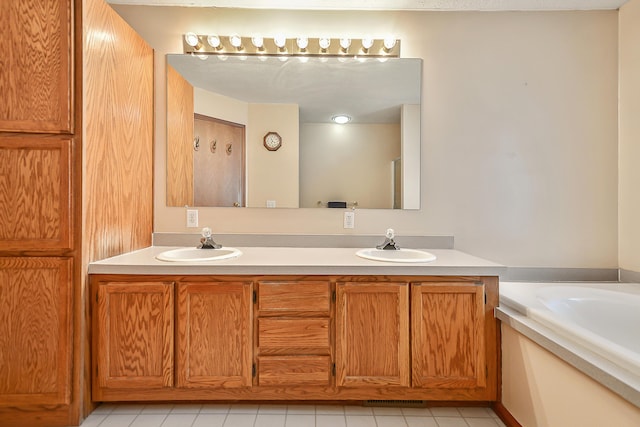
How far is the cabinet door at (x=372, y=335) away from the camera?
161 cm

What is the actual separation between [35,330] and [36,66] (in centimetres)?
126

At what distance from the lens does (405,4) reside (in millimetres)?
2127

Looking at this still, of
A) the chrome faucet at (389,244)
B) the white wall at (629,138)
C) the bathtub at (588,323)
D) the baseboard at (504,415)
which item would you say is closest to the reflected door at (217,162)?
the chrome faucet at (389,244)

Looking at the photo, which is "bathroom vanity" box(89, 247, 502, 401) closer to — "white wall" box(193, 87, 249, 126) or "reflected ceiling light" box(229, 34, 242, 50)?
"white wall" box(193, 87, 249, 126)

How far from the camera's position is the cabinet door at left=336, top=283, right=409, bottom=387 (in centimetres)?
161

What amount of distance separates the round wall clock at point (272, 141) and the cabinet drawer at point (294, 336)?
1133 millimetres

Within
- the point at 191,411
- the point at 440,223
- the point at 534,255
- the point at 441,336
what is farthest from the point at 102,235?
the point at 534,255

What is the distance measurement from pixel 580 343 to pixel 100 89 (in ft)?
8.02

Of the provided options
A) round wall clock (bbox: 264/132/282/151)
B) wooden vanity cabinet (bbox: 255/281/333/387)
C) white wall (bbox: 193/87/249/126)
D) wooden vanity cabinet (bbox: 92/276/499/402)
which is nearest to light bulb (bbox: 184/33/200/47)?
white wall (bbox: 193/87/249/126)

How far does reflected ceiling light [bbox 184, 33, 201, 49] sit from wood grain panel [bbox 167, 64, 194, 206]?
0.21 m

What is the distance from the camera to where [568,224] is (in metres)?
2.18

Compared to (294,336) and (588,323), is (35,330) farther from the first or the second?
(588,323)

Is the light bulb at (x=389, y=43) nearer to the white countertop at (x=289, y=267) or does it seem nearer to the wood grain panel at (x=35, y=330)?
the white countertop at (x=289, y=267)

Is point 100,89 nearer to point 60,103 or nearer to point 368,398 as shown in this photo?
point 60,103
